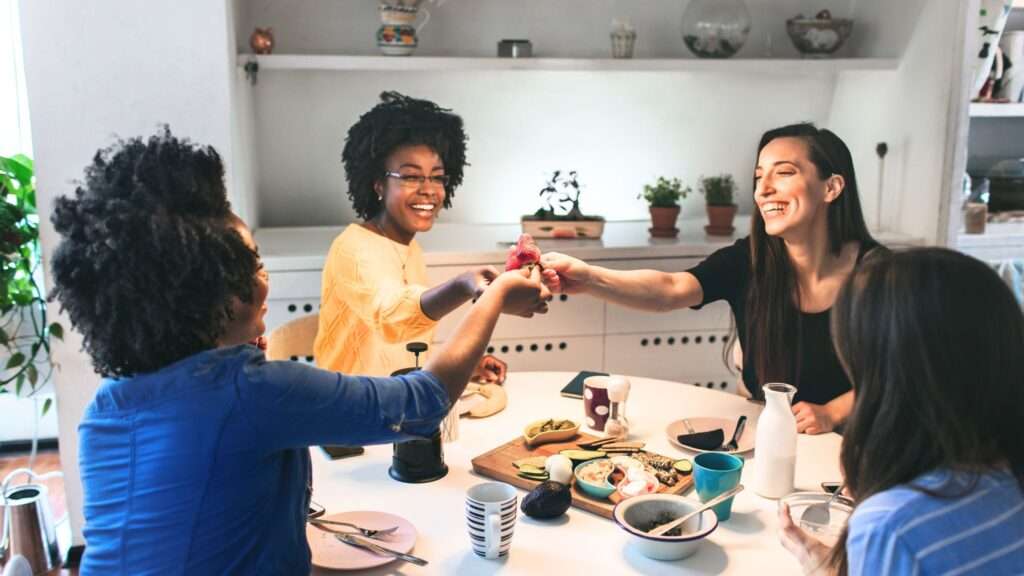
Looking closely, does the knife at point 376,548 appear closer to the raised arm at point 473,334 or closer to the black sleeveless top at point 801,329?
the raised arm at point 473,334

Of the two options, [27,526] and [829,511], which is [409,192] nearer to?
[829,511]

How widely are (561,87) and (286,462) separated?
7.96 feet

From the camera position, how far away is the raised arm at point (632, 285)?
219cm

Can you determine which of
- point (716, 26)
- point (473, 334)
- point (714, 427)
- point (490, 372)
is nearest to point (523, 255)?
point (490, 372)

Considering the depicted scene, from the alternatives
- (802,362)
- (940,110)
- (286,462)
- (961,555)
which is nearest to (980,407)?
(961,555)

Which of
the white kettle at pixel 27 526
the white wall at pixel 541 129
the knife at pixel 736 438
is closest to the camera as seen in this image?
the knife at pixel 736 438

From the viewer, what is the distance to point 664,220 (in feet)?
10.1

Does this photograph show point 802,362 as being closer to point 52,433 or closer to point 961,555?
point 961,555

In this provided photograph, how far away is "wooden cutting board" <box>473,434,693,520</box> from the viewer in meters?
1.44

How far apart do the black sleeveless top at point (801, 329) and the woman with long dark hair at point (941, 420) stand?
92cm

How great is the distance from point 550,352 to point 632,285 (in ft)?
2.61

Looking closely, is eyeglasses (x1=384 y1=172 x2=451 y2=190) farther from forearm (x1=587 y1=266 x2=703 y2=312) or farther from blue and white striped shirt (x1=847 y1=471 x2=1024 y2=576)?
blue and white striped shirt (x1=847 y1=471 x2=1024 y2=576)

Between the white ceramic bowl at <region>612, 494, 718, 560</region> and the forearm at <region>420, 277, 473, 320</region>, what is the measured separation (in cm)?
66

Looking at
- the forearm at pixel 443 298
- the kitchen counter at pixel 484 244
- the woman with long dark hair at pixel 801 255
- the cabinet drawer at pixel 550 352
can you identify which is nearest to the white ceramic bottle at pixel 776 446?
the woman with long dark hair at pixel 801 255
